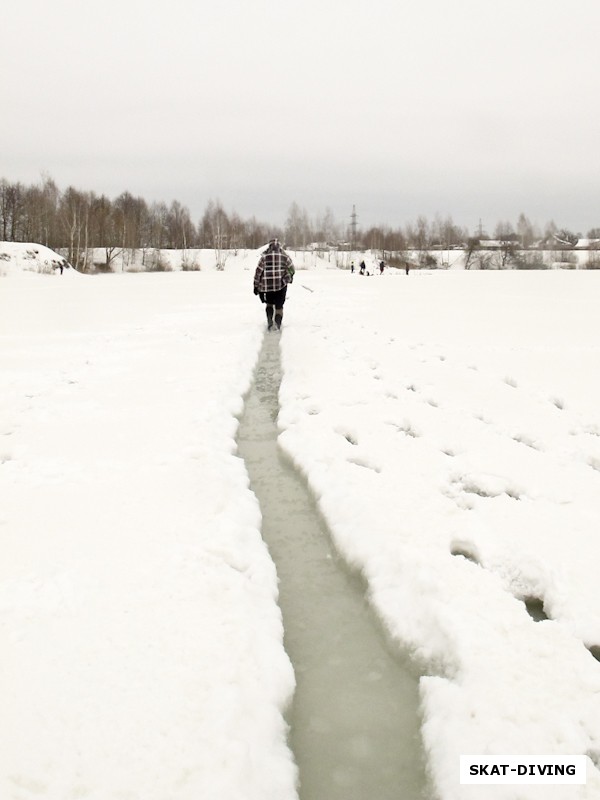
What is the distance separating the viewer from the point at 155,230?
71.2 meters

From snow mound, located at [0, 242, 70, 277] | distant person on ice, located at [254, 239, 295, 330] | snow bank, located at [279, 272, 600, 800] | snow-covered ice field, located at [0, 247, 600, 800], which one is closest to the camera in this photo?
snow-covered ice field, located at [0, 247, 600, 800]

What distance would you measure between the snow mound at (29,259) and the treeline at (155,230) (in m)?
6.87

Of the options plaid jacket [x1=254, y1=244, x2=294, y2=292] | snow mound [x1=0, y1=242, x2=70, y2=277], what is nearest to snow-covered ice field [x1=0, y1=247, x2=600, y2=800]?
plaid jacket [x1=254, y1=244, x2=294, y2=292]

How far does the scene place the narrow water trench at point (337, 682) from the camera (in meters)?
1.77

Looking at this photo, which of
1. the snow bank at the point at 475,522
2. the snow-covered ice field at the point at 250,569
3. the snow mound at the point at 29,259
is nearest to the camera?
the snow-covered ice field at the point at 250,569

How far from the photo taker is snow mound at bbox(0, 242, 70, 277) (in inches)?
1569

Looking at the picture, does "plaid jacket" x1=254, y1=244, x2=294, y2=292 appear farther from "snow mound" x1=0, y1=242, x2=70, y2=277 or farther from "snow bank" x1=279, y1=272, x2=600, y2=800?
"snow mound" x1=0, y1=242, x2=70, y2=277

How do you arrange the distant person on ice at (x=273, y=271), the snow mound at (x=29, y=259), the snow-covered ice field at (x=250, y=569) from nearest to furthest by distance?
the snow-covered ice field at (x=250, y=569) < the distant person on ice at (x=273, y=271) < the snow mound at (x=29, y=259)

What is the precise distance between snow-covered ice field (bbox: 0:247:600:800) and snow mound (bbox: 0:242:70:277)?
39425mm

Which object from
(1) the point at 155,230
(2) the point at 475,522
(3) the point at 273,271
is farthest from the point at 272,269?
(1) the point at 155,230

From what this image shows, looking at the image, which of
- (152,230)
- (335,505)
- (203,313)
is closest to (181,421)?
(335,505)

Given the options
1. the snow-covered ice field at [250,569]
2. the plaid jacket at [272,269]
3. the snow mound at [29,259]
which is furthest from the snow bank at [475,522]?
the snow mound at [29,259]

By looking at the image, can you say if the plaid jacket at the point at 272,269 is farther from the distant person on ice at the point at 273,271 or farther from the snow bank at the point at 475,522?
the snow bank at the point at 475,522

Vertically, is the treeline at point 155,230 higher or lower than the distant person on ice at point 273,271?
higher
